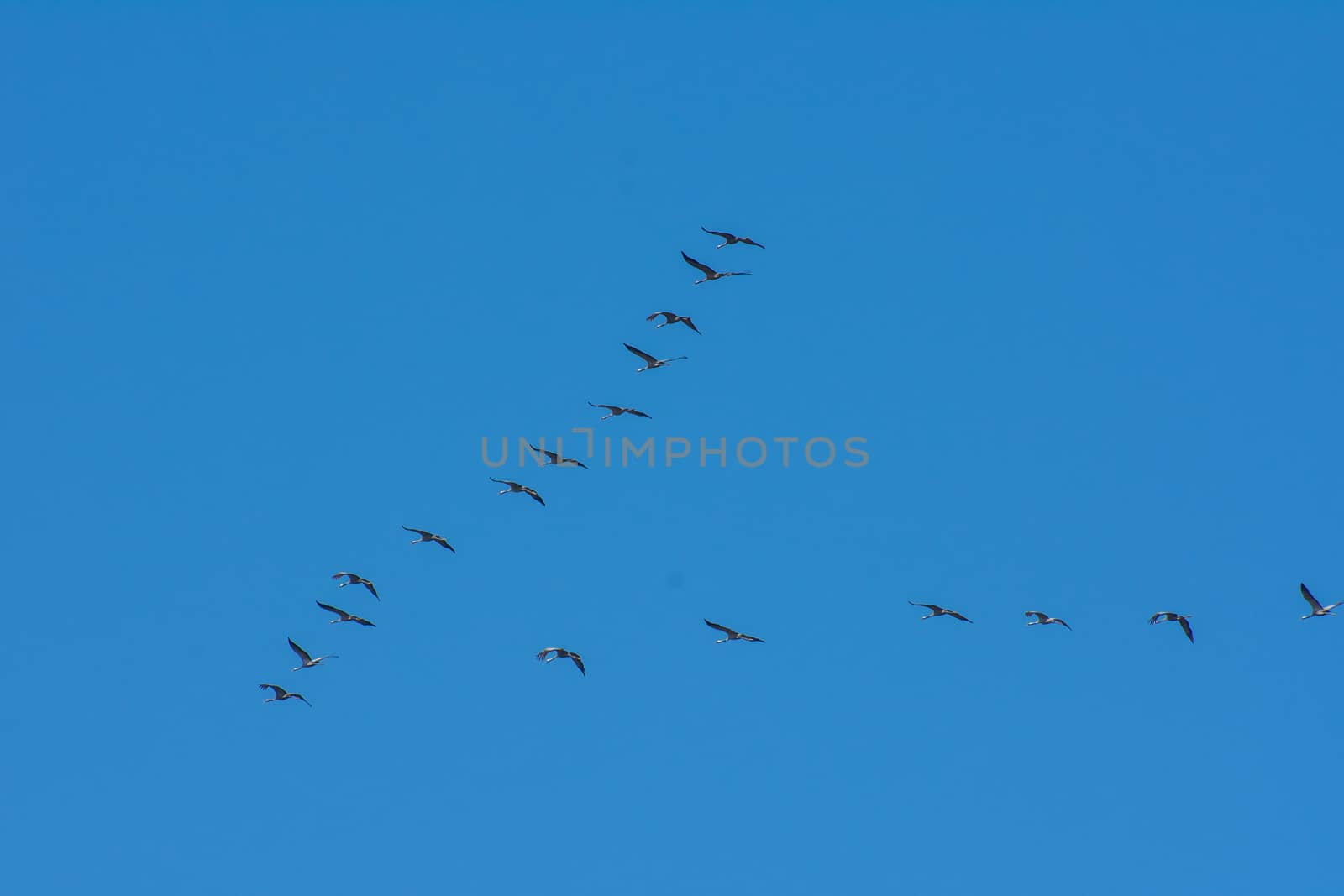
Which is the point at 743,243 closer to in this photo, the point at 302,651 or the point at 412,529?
the point at 412,529

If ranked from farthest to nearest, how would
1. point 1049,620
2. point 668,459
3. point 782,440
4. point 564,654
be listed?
point 782,440 < point 668,459 < point 1049,620 < point 564,654

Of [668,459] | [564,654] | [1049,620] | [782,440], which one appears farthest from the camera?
[782,440]

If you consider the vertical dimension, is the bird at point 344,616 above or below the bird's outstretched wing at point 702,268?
below

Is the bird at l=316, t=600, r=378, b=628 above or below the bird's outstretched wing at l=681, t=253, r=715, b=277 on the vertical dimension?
below

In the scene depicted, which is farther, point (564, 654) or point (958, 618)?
point (958, 618)

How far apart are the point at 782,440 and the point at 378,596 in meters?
32.0

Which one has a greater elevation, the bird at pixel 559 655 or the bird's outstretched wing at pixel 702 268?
the bird's outstretched wing at pixel 702 268

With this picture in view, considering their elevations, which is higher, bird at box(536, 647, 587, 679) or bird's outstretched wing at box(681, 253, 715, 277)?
bird's outstretched wing at box(681, 253, 715, 277)

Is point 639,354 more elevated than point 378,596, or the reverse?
point 639,354

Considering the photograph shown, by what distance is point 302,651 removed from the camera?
268 feet

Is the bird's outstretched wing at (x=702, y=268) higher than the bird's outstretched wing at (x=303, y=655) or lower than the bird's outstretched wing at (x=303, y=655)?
higher

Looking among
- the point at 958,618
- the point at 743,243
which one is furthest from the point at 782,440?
the point at 743,243

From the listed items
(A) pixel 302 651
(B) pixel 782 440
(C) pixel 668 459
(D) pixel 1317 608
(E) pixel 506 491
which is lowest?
(A) pixel 302 651

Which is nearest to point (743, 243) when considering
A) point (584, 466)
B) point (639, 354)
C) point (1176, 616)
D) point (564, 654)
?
point (639, 354)
